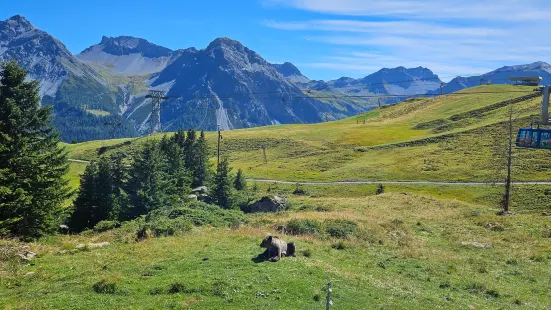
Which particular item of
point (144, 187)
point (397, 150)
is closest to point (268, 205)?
point (144, 187)

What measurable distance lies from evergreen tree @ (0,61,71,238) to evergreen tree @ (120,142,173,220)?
11.4 meters

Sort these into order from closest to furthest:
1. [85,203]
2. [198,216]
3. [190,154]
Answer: [198,216] < [85,203] < [190,154]

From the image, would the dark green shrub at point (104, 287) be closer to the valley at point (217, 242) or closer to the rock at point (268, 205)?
the valley at point (217, 242)

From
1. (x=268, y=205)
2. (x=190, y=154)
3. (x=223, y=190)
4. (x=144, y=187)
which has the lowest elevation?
(x=268, y=205)

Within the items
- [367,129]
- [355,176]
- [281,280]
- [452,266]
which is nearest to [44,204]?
[281,280]

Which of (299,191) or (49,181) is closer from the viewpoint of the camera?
(49,181)

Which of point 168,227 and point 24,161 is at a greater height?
point 24,161

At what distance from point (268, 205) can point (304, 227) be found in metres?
24.6

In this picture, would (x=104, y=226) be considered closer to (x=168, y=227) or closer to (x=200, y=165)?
(x=168, y=227)

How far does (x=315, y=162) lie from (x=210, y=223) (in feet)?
316

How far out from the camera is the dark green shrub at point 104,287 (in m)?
18.9

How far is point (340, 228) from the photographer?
37.4 m

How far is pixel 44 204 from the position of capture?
120ft

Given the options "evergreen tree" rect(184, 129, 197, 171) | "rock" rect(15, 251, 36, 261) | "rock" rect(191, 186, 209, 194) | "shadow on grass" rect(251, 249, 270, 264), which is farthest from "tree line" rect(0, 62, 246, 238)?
"shadow on grass" rect(251, 249, 270, 264)
